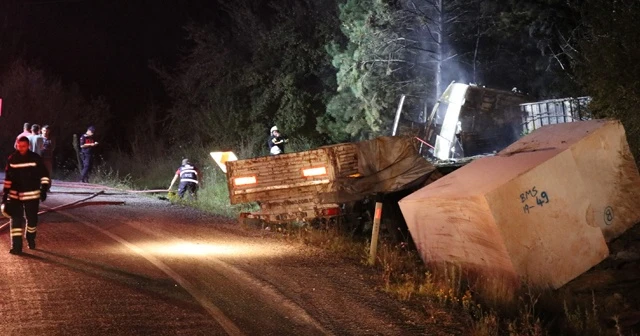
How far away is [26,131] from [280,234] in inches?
333

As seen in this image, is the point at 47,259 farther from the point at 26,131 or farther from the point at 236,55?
the point at 236,55

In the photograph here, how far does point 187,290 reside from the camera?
8812 millimetres

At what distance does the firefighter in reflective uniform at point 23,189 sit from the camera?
432 inches

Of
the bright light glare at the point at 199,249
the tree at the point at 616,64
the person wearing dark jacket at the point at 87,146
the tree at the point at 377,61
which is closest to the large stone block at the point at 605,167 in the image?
the tree at the point at 616,64

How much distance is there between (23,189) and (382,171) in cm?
585

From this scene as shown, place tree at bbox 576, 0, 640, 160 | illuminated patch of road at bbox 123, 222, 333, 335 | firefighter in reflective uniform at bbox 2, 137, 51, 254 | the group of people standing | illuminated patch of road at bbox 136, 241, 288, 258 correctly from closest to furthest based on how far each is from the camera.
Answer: illuminated patch of road at bbox 123, 222, 333, 335
firefighter in reflective uniform at bbox 2, 137, 51, 254
illuminated patch of road at bbox 136, 241, 288, 258
tree at bbox 576, 0, 640, 160
the group of people standing

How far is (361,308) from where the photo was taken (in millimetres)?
8258

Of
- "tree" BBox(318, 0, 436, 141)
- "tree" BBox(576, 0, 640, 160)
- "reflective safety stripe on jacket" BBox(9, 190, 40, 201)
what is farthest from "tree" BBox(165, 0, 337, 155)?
"reflective safety stripe on jacket" BBox(9, 190, 40, 201)

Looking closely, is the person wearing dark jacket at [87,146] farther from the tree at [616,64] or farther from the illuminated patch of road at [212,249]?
the tree at [616,64]

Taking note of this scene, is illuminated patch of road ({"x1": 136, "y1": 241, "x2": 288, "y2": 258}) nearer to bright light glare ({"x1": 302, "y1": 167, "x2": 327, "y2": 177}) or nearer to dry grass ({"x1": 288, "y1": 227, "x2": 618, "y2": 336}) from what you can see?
dry grass ({"x1": 288, "y1": 227, "x2": 618, "y2": 336})

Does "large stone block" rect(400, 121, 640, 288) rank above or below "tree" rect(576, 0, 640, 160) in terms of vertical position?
below

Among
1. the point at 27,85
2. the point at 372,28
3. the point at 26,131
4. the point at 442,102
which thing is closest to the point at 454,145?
the point at 442,102

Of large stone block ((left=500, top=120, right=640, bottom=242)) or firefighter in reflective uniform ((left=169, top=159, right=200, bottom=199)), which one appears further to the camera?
firefighter in reflective uniform ((left=169, top=159, right=200, bottom=199))

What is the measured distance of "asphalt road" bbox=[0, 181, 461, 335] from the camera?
746 centimetres
